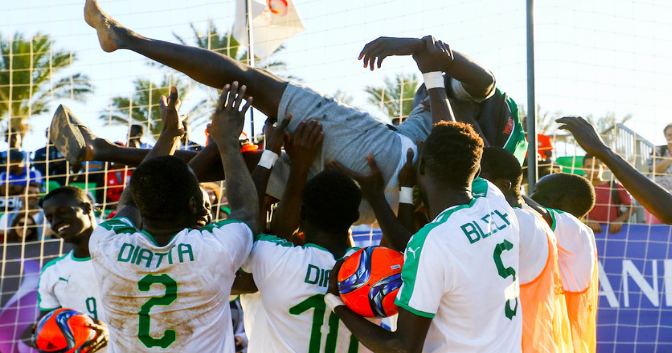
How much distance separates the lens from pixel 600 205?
21.2ft

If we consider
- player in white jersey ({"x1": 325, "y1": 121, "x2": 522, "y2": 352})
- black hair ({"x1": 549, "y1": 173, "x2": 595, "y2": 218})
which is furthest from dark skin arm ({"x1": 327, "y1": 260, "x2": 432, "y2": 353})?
black hair ({"x1": 549, "y1": 173, "x2": 595, "y2": 218})

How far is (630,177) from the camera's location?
332 cm

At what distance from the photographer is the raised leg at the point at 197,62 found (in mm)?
3162

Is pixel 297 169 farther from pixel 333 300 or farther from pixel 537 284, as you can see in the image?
pixel 537 284

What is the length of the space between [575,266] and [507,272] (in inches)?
37.9

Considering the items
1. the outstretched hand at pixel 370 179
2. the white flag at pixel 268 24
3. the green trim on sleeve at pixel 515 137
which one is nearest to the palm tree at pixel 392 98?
the white flag at pixel 268 24

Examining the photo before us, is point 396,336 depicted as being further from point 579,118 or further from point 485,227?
point 579,118

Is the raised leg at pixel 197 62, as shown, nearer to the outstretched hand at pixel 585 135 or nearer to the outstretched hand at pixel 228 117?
the outstretched hand at pixel 228 117

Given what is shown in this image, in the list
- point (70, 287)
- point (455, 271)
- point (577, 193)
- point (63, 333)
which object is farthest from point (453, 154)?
point (70, 287)

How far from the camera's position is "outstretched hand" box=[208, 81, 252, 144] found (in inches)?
119

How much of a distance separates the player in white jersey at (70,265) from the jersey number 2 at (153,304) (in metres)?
2.12

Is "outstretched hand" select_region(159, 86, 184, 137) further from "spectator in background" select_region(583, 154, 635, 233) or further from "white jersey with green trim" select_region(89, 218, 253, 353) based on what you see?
"spectator in background" select_region(583, 154, 635, 233)

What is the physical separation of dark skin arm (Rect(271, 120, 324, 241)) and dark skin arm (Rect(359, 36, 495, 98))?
1.53ft

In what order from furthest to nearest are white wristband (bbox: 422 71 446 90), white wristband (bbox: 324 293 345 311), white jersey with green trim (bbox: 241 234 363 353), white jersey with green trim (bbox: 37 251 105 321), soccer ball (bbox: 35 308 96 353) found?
1. white jersey with green trim (bbox: 37 251 105 321)
2. soccer ball (bbox: 35 308 96 353)
3. white wristband (bbox: 422 71 446 90)
4. white jersey with green trim (bbox: 241 234 363 353)
5. white wristband (bbox: 324 293 345 311)
